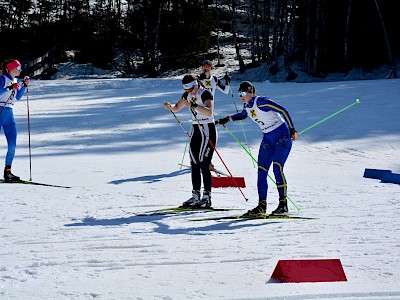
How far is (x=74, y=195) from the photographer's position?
26.9 ft

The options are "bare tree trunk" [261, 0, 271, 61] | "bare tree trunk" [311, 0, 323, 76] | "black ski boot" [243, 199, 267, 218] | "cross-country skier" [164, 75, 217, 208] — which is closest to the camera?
"black ski boot" [243, 199, 267, 218]

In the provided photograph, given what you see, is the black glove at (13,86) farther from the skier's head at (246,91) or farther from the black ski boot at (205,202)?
the skier's head at (246,91)

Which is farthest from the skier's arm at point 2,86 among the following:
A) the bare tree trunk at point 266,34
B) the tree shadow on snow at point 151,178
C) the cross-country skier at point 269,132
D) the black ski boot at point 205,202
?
the bare tree trunk at point 266,34

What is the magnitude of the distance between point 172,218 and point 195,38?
2526cm

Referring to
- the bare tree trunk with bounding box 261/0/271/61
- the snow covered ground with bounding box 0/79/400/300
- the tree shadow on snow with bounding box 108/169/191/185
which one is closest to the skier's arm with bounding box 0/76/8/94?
the snow covered ground with bounding box 0/79/400/300

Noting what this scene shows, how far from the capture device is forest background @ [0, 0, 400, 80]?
95.4 ft

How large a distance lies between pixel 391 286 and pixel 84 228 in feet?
10.4

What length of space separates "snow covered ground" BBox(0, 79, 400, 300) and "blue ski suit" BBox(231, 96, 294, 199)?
2.13ft

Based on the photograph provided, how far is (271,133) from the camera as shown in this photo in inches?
274

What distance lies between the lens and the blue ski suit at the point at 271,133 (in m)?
6.91

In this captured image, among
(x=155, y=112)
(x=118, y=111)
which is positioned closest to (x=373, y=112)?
(x=155, y=112)

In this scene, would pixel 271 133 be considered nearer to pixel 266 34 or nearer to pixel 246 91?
pixel 246 91

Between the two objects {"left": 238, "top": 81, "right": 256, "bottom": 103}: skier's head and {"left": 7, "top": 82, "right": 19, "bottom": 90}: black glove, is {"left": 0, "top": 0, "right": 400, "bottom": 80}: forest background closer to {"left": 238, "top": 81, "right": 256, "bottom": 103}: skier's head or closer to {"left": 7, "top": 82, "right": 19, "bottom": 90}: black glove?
{"left": 7, "top": 82, "right": 19, "bottom": 90}: black glove

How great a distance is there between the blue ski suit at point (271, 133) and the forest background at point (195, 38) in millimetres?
20874
